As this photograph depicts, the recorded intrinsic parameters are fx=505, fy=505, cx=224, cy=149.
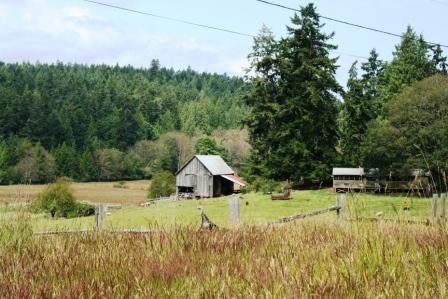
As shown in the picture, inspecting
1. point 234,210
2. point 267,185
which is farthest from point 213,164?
point 234,210

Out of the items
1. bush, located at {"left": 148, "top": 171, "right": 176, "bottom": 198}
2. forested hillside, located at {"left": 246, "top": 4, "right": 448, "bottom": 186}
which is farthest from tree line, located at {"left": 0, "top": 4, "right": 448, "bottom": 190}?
bush, located at {"left": 148, "top": 171, "right": 176, "bottom": 198}

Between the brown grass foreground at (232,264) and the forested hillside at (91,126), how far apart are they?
3317 inches

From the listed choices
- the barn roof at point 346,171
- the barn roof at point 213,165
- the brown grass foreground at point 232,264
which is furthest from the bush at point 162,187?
the brown grass foreground at point 232,264

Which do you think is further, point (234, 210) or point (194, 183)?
point (194, 183)

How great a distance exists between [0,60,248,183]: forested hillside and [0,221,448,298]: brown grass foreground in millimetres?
84242

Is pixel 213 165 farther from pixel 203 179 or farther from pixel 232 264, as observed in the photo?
pixel 232 264

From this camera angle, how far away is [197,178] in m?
61.5

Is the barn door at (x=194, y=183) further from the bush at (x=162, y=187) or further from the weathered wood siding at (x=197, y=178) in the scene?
the bush at (x=162, y=187)

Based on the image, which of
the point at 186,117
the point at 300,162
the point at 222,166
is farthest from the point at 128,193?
the point at 186,117

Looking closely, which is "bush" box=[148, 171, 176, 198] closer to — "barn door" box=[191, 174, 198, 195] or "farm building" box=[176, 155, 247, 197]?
"farm building" box=[176, 155, 247, 197]

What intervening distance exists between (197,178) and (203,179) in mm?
841

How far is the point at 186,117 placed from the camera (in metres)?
167

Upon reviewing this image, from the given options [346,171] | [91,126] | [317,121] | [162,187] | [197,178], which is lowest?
[162,187]

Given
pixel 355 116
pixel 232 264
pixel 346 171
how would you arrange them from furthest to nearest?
pixel 355 116 < pixel 346 171 < pixel 232 264
